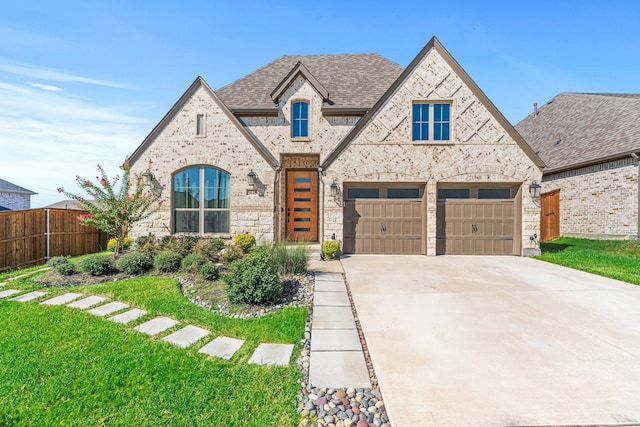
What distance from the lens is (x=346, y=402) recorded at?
264cm

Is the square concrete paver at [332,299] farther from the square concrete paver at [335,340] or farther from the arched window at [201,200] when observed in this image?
the arched window at [201,200]

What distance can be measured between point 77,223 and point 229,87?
8.36 m

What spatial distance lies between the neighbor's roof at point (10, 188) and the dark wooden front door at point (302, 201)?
87.3ft

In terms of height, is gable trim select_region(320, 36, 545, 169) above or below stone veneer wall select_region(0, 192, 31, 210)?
above

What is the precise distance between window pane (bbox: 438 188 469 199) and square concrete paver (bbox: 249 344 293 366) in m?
8.95

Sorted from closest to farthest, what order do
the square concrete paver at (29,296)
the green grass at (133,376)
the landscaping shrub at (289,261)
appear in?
the green grass at (133,376), the square concrete paver at (29,296), the landscaping shrub at (289,261)

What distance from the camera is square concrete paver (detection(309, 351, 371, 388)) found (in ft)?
9.49

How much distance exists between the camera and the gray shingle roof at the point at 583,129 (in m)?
13.6

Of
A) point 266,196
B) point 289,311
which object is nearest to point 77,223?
point 266,196

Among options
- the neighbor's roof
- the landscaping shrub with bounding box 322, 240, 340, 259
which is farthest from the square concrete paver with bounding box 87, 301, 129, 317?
the neighbor's roof

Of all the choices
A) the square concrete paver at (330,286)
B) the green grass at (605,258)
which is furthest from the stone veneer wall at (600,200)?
the square concrete paver at (330,286)

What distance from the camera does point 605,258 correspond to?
9570mm

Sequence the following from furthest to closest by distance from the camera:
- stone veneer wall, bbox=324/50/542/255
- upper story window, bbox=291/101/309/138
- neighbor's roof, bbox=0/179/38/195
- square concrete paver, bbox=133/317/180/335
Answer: neighbor's roof, bbox=0/179/38/195, upper story window, bbox=291/101/309/138, stone veneer wall, bbox=324/50/542/255, square concrete paver, bbox=133/317/180/335

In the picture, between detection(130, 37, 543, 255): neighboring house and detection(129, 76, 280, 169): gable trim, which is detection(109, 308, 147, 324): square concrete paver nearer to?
detection(130, 37, 543, 255): neighboring house
